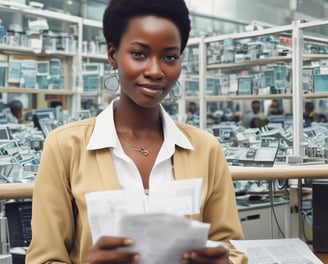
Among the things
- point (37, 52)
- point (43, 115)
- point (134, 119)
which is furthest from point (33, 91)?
point (134, 119)

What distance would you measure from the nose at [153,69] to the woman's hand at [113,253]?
0.30m

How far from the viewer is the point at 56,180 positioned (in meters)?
0.87

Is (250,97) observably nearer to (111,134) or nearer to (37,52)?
(37,52)

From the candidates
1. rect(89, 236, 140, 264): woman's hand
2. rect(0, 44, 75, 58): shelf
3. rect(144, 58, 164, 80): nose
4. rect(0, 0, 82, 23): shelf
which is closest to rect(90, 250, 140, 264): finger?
rect(89, 236, 140, 264): woman's hand

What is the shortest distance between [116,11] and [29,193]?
545 mm

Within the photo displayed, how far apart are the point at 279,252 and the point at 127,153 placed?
88 cm

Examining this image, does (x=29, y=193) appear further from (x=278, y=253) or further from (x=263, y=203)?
(x=263, y=203)

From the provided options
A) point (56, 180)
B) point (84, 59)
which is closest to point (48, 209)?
point (56, 180)

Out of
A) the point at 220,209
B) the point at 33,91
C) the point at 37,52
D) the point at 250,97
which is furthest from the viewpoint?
the point at 37,52

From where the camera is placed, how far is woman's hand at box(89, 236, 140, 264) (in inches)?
29.1

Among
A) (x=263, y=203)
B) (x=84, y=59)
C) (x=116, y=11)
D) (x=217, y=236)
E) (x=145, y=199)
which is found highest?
(x=84, y=59)

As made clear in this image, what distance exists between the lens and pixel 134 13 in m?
0.87

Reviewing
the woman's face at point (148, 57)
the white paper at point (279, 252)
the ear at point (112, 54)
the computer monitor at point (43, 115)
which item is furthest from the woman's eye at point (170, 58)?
the computer monitor at point (43, 115)

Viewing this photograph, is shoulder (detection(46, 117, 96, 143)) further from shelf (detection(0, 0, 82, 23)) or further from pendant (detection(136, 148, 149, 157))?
shelf (detection(0, 0, 82, 23))
